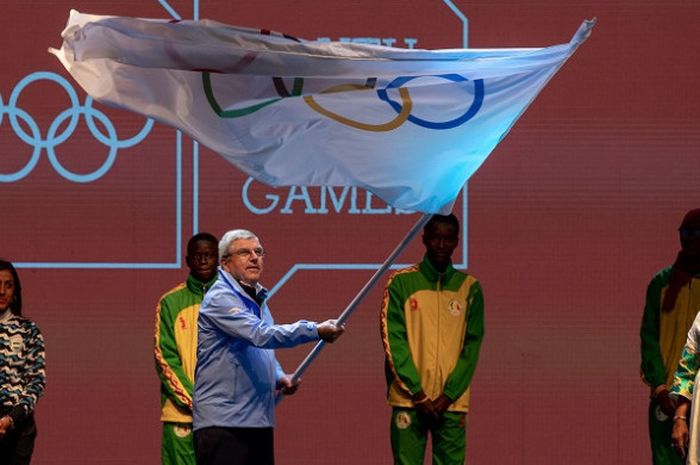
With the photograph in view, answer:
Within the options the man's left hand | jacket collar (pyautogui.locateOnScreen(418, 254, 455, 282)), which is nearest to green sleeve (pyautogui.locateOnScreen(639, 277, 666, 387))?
jacket collar (pyautogui.locateOnScreen(418, 254, 455, 282))

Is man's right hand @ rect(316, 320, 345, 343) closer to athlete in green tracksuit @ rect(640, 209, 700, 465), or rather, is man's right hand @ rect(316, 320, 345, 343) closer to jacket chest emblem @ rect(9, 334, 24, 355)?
jacket chest emblem @ rect(9, 334, 24, 355)

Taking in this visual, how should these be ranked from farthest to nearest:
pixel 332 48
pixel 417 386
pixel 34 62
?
1. pixel 34 62
2. pixel 417 386
3. pixel 332 48

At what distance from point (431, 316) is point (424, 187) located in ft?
4.14

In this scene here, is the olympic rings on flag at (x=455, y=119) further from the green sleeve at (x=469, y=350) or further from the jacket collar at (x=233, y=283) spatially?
the green sleeve at (x=469, y=350)

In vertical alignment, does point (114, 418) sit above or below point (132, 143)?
below

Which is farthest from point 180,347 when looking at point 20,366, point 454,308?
point 454,308

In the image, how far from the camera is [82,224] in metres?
8.65

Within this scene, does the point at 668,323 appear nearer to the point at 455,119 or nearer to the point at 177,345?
the point at 455,119

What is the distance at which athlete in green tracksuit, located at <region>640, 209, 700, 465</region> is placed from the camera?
759cm

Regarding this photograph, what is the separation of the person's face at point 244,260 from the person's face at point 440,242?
3.95 feet

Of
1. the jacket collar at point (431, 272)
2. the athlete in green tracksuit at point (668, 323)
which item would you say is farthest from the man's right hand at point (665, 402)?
the jacket collar at point (431, 272)

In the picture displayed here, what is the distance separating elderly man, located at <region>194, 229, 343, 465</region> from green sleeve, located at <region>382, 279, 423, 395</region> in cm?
98

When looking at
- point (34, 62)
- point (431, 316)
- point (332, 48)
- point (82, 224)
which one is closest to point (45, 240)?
point (82, 224)

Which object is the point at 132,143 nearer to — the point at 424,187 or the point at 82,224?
the point at 82,224
